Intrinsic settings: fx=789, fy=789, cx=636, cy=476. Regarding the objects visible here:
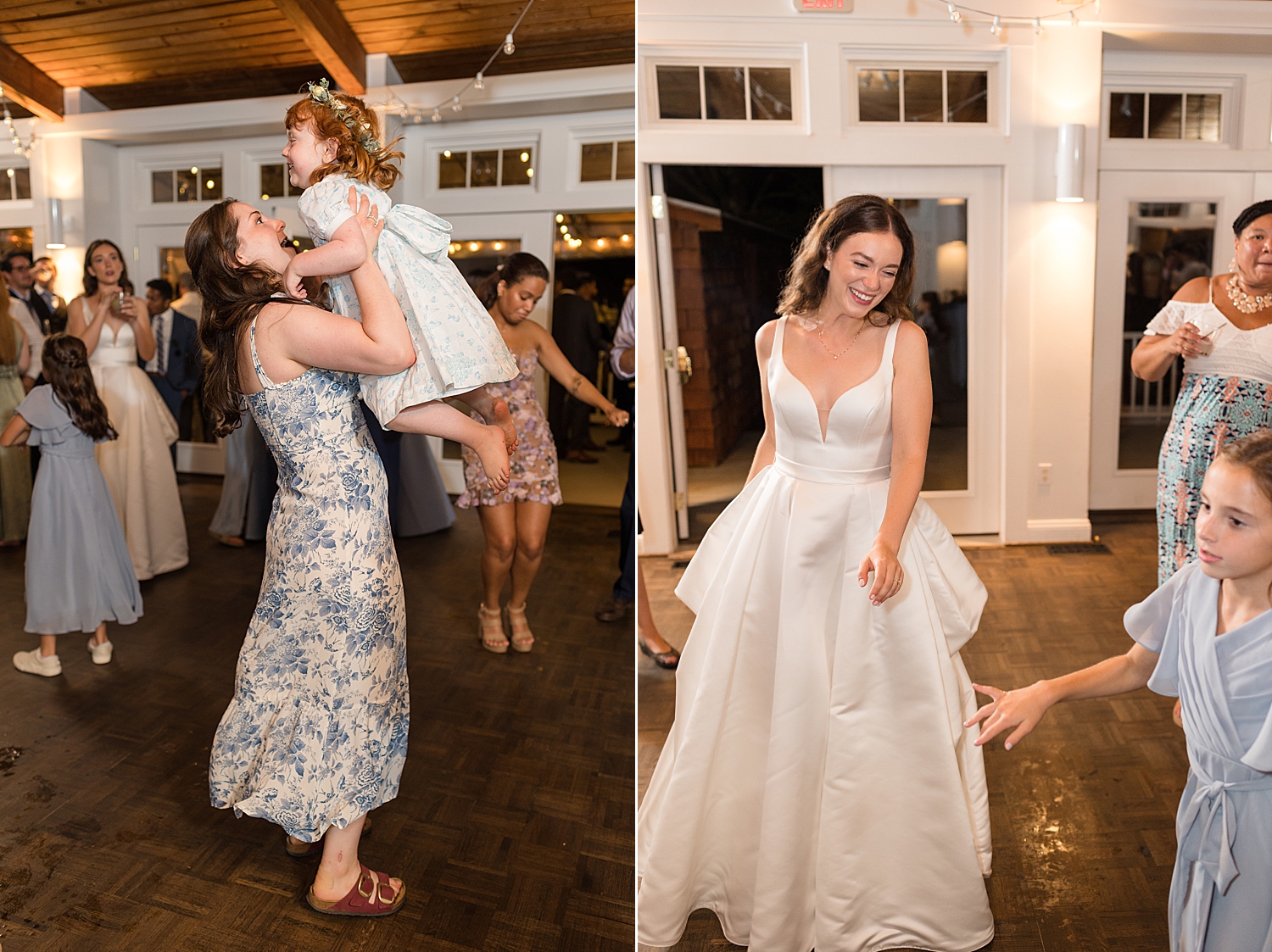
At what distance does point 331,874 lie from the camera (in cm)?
176

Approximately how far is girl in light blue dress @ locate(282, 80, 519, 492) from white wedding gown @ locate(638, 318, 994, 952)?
1.89 feet

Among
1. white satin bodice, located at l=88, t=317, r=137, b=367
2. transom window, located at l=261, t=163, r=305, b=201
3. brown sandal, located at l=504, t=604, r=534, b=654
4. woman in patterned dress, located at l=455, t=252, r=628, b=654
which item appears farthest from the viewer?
brown sandal, located at l=504, t=604, r=534, b=654

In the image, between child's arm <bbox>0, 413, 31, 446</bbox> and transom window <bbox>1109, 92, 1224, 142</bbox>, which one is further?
child's arm <bbox>0, 413, 31, 446</bbox>

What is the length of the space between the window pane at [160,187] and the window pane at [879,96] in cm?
140

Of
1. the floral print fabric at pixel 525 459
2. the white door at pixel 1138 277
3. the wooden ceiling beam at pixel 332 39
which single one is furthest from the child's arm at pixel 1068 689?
the wooden ceiling beam at pixel 332 39

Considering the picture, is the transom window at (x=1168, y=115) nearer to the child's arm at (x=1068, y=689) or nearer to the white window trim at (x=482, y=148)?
the child's arm at (x=1068, y=689)

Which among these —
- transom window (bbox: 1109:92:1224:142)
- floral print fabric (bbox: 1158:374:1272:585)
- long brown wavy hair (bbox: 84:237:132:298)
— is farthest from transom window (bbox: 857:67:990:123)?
long brown wavy hair (bbox: 84:237:132:298)

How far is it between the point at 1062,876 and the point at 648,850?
0.83 metres

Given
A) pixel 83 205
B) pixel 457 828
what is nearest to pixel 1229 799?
pixel 457 828

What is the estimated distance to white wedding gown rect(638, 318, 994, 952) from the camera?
4.99 feet

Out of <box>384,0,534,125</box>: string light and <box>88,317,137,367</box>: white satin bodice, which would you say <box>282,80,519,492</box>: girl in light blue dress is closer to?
<box>384,0,534,125</box>: string light

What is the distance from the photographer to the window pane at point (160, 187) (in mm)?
1667

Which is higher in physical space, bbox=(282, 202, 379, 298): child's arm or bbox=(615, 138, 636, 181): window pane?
bbox=(615, 138, 636, 181): window pane

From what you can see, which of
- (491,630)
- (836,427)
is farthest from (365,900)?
(836,427)
